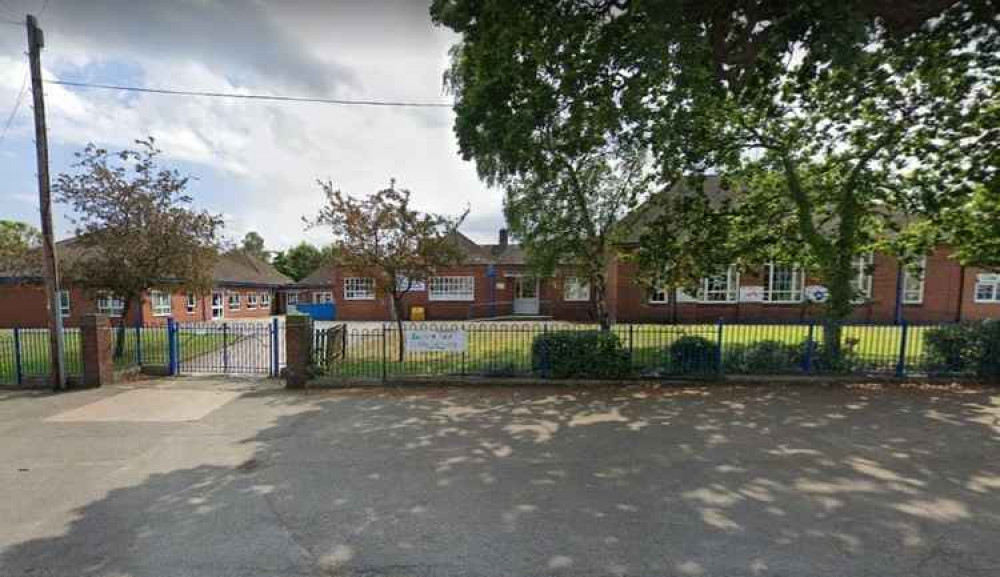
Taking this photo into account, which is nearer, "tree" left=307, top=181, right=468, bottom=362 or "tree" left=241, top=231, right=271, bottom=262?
"tree" left=307, top=181, right=468, bottom=362

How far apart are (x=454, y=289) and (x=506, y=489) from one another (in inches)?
781

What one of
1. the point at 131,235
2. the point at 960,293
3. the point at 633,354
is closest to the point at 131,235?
the point at 131,235

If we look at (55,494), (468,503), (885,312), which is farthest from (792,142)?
(885,312)

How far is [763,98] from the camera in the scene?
7988 mm

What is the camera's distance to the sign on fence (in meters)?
9.00

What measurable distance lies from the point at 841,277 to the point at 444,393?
8.77 metres

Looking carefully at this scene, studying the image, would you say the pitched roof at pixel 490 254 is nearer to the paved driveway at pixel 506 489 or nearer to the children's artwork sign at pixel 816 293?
the children's artwork sign at pixel 816 293

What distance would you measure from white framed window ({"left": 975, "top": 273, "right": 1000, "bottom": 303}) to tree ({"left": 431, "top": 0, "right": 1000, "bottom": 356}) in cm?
1653

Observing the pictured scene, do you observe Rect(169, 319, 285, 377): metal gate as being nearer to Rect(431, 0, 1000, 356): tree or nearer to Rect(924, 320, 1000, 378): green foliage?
Rect(431, 0, 1000, 356): tree

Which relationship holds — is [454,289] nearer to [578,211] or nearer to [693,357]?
[578,211]

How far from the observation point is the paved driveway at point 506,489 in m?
3.06

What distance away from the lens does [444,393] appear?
26.2 feet

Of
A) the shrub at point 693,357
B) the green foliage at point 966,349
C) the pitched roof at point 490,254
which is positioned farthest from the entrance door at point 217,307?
the green foliage at point 966,349

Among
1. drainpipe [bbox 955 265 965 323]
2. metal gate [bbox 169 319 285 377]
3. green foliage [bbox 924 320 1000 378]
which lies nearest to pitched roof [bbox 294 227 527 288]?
metal gate [bbox 169 319 285 377]
